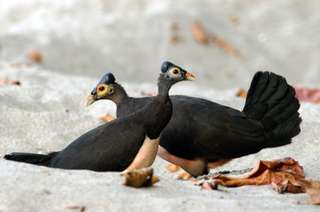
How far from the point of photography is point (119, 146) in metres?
4.09

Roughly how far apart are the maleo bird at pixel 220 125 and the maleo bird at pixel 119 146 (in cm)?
56

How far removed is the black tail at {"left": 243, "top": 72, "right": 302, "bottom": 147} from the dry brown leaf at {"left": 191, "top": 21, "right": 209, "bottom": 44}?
558 cm

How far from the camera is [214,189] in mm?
3873

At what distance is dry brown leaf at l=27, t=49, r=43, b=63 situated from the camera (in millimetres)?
9180

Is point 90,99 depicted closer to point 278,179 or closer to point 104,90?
point 104,90

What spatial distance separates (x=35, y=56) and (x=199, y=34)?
2210 millimetres

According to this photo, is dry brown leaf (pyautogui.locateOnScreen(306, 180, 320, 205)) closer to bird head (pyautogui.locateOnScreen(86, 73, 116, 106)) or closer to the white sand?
the white sand

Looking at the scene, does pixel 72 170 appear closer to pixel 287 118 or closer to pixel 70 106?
pixel 287 118

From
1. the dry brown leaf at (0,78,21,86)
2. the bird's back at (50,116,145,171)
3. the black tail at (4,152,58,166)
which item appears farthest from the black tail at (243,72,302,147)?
the dry brown leaf at (0,78,21,86)

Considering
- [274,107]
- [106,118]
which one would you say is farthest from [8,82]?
[274,107]

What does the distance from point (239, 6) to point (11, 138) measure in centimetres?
660

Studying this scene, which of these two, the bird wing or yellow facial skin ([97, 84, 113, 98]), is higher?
yellow facial skin ([97, 84, 113, 98])

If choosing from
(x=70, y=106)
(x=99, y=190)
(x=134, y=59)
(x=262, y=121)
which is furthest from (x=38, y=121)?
(x=134, y=59)

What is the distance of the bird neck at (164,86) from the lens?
14.3ft
